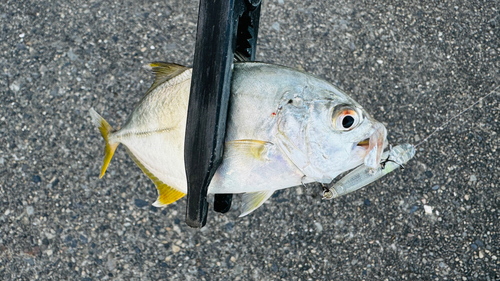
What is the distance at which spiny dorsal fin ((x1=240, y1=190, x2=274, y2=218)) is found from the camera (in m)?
1.41

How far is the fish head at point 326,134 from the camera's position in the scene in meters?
1.21

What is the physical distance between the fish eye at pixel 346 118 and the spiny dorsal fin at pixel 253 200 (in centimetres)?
37

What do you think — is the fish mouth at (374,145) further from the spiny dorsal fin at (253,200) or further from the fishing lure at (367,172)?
the spiny dorsal fin at (253,200)

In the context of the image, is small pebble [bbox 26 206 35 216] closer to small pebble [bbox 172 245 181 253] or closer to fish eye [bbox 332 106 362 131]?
small pebble [bbox 172 245 181 253]

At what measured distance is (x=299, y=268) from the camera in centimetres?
237

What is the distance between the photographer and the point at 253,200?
1428 millimetres

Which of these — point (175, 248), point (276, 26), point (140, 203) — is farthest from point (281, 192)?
point (276, 26)

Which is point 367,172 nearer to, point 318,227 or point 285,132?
point 285,132

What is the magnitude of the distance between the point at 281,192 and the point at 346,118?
1.32 m

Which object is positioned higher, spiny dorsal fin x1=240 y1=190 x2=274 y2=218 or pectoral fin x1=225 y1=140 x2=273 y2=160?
pectoral fin x1=225 y1=140 x2=273 y2=160

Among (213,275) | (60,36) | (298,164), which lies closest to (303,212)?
(213,275)

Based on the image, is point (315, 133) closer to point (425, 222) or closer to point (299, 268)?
point (299, 268)

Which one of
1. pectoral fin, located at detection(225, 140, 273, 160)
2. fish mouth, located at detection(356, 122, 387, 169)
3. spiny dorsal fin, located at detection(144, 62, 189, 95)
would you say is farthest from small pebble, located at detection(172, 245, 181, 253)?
fish mouth, located at detection(356, 122, 387, 169)

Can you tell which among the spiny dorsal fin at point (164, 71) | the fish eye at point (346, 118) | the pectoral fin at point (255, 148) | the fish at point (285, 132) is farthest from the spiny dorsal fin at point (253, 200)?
the spiny dorsal fin at point (164, 71)
